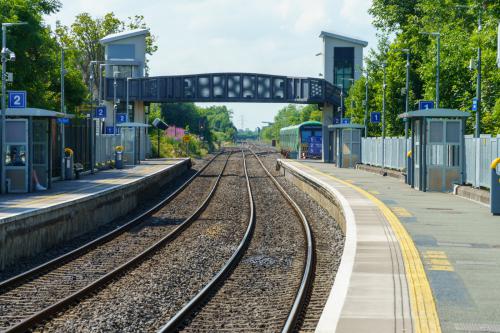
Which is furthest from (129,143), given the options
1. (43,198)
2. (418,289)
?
(418,289)

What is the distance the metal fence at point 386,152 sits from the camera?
45.6m

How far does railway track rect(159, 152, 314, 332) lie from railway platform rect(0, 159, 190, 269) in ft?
14.8

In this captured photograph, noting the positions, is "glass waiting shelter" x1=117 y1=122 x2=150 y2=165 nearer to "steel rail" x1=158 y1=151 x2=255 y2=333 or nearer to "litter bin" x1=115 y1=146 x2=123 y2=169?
"litter bin" x1=115 y1=146 x2=123 y2=169

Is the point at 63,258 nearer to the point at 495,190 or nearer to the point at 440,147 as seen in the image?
the point at 495,190

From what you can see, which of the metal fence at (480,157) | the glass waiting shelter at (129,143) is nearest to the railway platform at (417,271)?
the metal fence at (480,157)

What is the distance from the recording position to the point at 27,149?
28.3 meters

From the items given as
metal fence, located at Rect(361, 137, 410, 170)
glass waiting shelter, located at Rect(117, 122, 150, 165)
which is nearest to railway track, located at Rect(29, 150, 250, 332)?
metal fence, located at Rect(361, 137, 410, 170)

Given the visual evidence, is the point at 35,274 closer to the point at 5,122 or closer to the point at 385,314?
the point at 385,314

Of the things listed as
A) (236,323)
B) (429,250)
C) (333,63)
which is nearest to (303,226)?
(429,250)

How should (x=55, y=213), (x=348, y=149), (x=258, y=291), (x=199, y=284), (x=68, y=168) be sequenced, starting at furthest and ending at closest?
1. (x=348, y=149)
2. (x=68, y=168)
3. (x=55, y=213)
4. (x=199, y=284)
5. (x=258, y=291)

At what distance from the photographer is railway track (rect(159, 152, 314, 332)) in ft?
37.6

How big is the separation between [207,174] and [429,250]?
141 ft

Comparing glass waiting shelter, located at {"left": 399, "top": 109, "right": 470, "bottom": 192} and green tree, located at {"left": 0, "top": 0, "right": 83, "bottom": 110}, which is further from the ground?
green tree, located at {"left": 0, "top": 0, "right": 83, "bottom": 110}

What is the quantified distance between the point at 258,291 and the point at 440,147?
1740 cm
